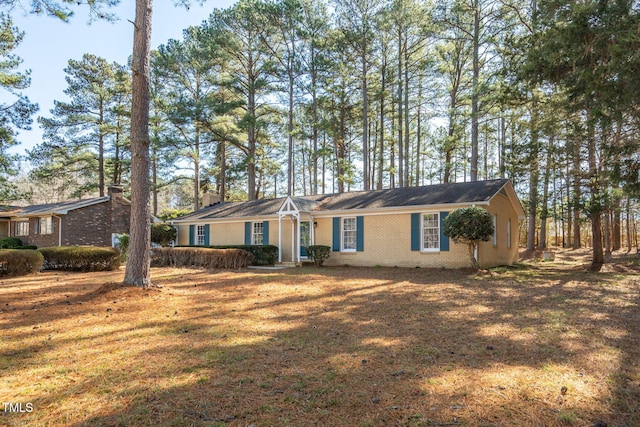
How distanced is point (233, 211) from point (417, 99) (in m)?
16.0

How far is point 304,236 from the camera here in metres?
17.8

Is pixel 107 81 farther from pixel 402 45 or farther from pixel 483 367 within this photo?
pixel 483 367

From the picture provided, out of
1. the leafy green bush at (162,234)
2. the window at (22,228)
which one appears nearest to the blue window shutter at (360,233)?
the leafy green bush at (162,234)

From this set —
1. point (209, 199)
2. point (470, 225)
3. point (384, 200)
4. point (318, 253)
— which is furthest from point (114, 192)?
point (470, 225)

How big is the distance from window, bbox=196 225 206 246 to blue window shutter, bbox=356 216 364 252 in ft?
32.0

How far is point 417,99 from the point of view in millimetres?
27422

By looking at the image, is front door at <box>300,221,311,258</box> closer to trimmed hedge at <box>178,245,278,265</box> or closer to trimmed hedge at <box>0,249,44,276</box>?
trimmed hedge at <box>178,245,278,265</box>

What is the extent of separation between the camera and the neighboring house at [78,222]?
859 inches

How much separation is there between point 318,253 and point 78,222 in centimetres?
1575

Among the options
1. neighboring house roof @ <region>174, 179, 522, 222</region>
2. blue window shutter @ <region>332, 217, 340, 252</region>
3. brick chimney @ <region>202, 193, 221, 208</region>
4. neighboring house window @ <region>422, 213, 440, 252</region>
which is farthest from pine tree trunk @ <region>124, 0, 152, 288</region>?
brick chimney @ <region>202, 193, 221, 208</region>

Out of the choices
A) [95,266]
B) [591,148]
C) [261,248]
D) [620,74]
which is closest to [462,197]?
[591,148]

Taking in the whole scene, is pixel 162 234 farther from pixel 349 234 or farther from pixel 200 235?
pixel 349 234

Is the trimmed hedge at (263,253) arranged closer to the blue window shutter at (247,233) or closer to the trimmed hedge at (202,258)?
the trimmed hedge at (202,258)

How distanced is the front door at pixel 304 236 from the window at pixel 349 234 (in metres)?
1.88
